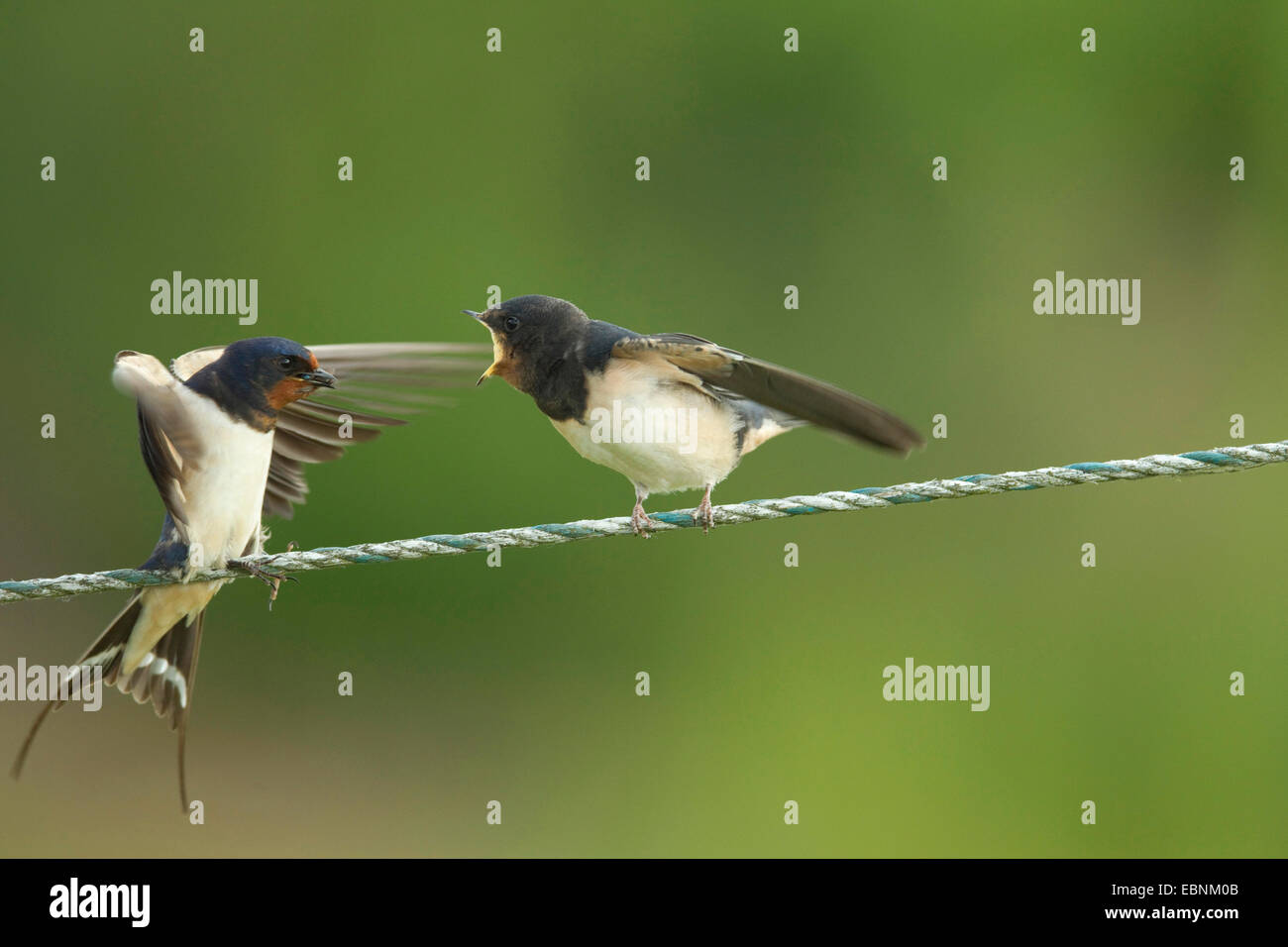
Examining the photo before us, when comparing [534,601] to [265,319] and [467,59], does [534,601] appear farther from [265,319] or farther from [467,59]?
[467,59]

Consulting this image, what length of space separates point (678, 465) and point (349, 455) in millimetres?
4658

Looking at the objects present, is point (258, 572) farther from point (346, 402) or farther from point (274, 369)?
point (346, 402)

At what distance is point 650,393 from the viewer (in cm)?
412

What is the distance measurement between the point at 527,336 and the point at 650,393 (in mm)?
372

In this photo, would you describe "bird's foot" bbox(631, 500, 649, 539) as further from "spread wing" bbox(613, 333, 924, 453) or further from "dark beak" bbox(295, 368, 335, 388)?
"dark beak" bbox(295, 368, 335, 388)

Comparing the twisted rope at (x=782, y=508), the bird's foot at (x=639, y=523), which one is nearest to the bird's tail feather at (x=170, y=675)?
the twisted rope at (x=782, y=508)

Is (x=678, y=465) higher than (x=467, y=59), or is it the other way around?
(x=467, y=59)

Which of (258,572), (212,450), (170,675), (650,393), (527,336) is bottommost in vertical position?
(170,675)

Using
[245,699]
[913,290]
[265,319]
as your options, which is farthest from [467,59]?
[245,699]

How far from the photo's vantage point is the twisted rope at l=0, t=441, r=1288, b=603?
10.8 feet

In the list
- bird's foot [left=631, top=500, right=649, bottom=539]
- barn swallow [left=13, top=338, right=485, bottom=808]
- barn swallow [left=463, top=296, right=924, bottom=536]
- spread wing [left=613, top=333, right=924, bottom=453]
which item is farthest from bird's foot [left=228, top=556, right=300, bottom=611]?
spread wing [left=613, top=333, right=924, bottom=453]

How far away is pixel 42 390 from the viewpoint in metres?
9.05

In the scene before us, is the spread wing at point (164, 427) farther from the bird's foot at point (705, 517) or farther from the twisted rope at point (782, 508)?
the bird's foot at point (705, 517)

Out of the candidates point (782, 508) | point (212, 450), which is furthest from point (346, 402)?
point (782, 508)
